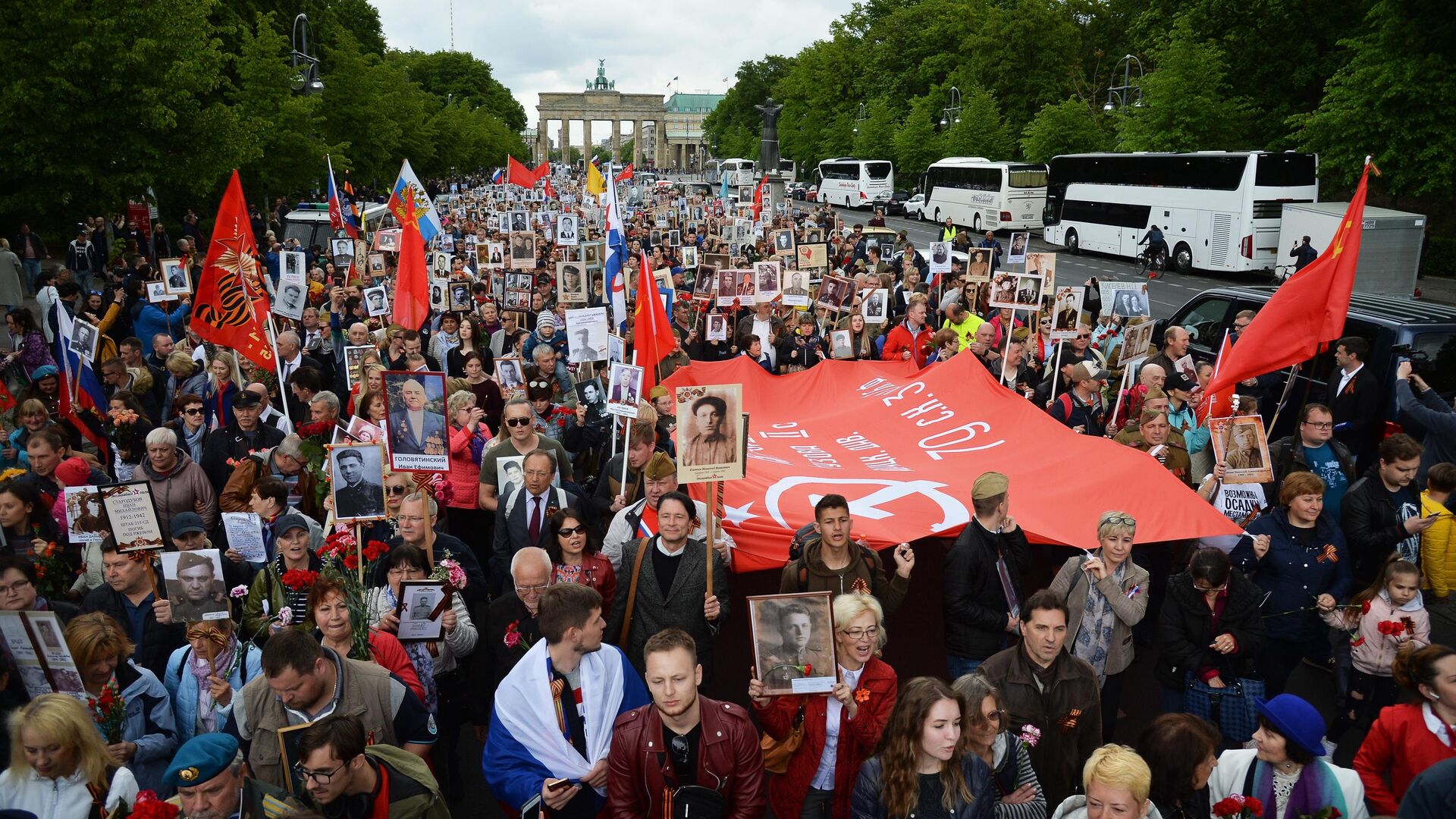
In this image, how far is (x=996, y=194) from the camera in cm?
4459

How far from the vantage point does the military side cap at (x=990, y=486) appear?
19.1ft

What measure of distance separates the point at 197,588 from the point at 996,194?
42700 millimetres

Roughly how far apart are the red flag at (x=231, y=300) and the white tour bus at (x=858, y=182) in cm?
5030

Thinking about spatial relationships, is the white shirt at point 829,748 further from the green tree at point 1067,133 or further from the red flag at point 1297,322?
the green tree at point 1067,133

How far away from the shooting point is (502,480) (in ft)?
24.4

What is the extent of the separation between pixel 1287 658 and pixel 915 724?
134 inches

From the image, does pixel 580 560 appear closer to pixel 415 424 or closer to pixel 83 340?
pixel 415 424

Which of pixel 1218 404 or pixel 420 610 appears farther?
pixel 1218 404

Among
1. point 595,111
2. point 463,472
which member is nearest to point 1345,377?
point 463,472

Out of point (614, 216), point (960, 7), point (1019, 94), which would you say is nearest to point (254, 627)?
point (614, 216)

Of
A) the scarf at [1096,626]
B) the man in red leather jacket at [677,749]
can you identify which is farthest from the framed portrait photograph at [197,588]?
the scarf at [1096,626]

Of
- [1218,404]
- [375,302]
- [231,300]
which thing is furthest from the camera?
[375,302]

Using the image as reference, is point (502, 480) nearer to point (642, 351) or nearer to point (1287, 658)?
point (642, 351)

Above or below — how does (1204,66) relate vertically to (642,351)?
above
